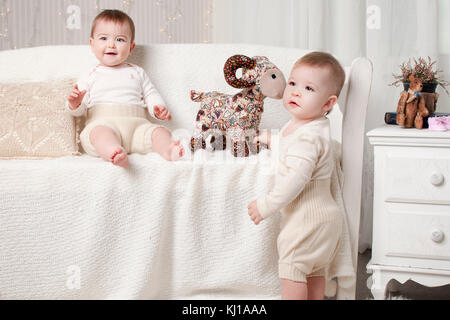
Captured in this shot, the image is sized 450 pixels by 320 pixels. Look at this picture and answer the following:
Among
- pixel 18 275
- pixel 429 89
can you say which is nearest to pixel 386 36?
pixel 429 89

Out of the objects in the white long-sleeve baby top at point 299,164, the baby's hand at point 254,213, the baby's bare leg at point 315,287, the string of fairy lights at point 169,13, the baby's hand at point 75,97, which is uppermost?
the string of fairy lights at point 169,13

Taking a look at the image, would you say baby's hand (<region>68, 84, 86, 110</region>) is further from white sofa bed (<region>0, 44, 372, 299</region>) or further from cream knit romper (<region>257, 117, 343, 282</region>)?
cream knit romper (<region>257, 117, 343, 282</region>)

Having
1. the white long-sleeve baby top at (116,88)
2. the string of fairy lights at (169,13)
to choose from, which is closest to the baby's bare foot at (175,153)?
the white long-sleeve baby top at (116,88)

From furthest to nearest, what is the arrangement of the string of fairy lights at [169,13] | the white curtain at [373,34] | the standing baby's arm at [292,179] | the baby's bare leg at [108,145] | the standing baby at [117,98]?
the string of fairy lights at [169,13] < the white curtain at [373,34] < the standing baby at [117,98] < the baby's bare leg at [108,145] < the standing baby's arm at [292,179]

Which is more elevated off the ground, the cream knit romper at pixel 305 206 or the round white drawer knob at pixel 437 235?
the cream knit romper at pixel 305 206

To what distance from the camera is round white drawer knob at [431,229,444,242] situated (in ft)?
4.44

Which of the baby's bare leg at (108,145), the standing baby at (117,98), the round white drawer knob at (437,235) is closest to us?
the baby's bare leg at (108,145)

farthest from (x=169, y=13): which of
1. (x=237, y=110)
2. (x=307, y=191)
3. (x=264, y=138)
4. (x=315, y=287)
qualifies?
(x=315, y=287)

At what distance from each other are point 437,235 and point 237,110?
2.10 feet

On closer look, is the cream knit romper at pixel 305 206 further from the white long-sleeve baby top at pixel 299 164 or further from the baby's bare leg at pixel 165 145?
the baby's bare leg at pixel 165 145

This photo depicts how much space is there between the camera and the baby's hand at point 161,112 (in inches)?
63.7

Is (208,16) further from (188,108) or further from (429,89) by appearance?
(429,89)

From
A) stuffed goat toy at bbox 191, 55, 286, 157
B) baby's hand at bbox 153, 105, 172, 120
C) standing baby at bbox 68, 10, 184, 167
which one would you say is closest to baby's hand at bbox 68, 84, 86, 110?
standing baby at bbox 68, 10, 184, 167

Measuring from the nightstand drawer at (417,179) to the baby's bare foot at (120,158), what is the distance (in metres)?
0.69
